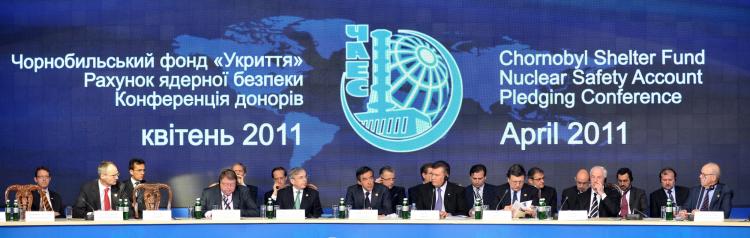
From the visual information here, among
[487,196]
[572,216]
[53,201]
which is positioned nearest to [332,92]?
[487,196]

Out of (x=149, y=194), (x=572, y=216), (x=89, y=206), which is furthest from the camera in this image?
(x=89, y=206)

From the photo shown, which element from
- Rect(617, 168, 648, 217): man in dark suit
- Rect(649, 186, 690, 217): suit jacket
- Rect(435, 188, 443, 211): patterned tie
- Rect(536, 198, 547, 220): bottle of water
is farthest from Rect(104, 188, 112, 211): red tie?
Rect(649, 186, 690, 217): suit jacket

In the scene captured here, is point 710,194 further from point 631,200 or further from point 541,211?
point 541,211

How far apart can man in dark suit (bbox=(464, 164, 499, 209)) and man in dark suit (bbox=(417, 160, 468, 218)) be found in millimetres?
120

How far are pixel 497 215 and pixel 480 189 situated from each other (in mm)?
1426

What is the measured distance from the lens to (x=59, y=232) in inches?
364

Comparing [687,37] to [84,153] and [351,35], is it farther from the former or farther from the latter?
[84,153]

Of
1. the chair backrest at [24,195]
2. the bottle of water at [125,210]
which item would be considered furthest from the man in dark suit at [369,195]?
the chair backrest at [24,195]

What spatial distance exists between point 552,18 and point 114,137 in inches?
151

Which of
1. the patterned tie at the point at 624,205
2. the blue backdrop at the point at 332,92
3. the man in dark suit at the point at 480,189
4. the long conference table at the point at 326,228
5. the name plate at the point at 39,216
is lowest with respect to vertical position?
the long conference table at the point at 326,228

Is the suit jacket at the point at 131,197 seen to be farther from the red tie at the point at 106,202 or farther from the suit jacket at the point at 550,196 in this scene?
the suit jacket at the point at 550,196

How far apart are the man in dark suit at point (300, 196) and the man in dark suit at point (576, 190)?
6.18 ft

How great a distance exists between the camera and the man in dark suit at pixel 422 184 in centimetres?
1077

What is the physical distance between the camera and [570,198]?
34.7ft
